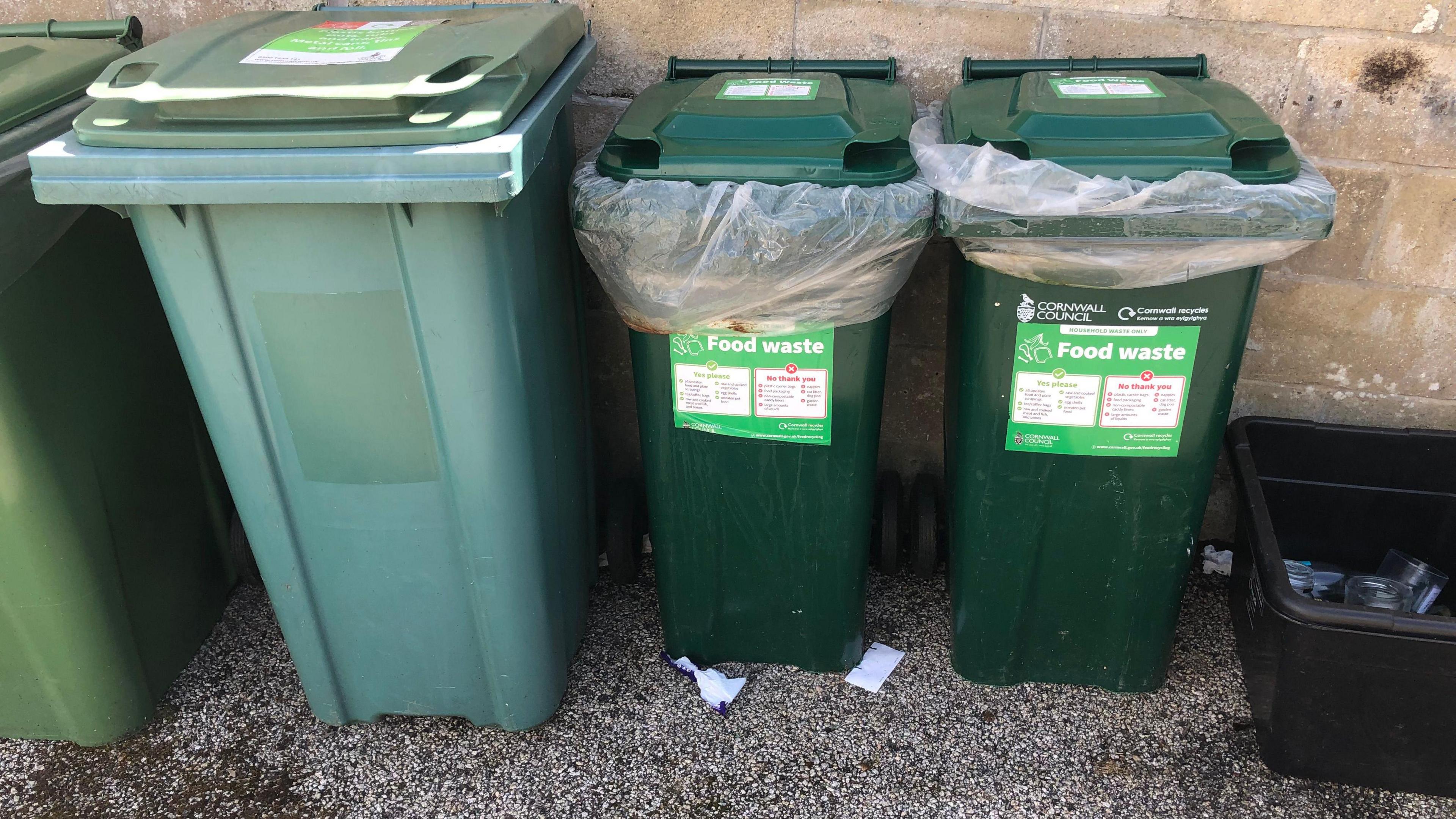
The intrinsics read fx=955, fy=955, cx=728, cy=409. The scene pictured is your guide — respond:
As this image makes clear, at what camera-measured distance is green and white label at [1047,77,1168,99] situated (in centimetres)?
192

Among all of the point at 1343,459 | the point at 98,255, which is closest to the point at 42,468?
the point at 98,255

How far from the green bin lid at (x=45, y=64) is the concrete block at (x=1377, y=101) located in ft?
8.98

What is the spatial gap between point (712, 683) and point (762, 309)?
1004mm

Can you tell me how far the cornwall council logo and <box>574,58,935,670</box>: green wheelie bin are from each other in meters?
0.23

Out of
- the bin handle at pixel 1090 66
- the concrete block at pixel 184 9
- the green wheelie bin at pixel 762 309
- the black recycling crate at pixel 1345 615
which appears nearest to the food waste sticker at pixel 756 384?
the green wheelie bin at pixel 762 309

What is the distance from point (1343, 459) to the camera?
2459 millimetres

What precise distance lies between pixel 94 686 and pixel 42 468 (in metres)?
0.56

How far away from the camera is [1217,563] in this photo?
2.71 metres

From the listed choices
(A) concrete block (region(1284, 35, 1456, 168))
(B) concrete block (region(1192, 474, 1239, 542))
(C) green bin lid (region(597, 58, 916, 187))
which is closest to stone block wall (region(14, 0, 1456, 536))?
(A) concrete block (region(1284, 35, 1456, 168))

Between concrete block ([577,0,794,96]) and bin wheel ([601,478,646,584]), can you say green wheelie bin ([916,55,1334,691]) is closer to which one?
concrete block ([577,0,794,96])

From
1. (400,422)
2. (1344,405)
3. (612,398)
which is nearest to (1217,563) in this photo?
(1344,405)

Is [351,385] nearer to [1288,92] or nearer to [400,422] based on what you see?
[400,422]

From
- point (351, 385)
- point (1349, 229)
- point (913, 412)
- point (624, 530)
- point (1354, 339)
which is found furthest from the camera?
point (913, 412)

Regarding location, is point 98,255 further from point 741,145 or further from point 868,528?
point 868,528
